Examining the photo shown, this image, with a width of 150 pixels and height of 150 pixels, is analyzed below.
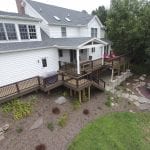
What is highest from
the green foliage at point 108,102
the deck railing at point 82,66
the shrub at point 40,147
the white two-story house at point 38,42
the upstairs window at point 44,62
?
the white two-story house at point 38,42

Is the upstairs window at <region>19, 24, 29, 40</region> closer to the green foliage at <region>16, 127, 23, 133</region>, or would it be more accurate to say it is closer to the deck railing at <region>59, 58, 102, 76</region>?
the deck railing at <region>59, 58, 102, 76</region>

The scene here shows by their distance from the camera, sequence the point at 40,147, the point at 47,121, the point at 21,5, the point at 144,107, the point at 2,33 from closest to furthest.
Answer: the point at 40,147, the point at 47,121, the point at 2,33, the point at 144,107, the point at 21,5

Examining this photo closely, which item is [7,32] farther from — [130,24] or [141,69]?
[141,69]

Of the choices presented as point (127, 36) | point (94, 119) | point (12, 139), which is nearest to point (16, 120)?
point (12, 139)

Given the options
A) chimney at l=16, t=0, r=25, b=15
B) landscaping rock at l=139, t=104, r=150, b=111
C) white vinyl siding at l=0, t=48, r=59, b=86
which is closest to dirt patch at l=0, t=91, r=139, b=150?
landscaping rock at l=139, t=104, r=150, b=111

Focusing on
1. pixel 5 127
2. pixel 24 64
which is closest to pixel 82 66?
pixel 24 64

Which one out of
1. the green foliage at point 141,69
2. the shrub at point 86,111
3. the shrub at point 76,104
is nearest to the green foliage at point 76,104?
the shrub at point 76,104

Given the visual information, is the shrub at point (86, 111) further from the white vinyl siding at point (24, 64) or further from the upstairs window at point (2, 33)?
the upstairs window at point (2, 33)
